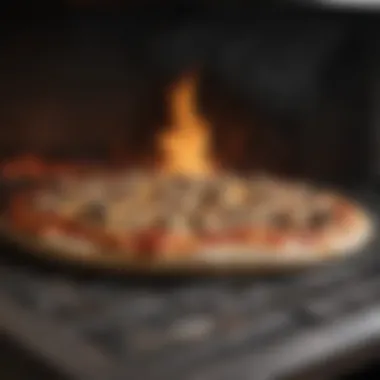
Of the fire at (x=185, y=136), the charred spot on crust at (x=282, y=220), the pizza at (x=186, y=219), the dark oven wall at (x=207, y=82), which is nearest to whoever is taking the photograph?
the pizza at (x=186, y=219)

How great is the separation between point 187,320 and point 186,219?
258 millimetres

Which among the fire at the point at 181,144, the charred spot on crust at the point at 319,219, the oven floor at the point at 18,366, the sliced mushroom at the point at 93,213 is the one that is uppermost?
the fire at the point at 181,144

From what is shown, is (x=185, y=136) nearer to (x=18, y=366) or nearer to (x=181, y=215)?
(x=181, y=215)

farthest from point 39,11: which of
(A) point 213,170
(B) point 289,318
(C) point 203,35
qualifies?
(B) point 289,318

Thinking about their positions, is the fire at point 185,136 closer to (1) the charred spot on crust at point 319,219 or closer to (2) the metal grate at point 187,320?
(1) the charred spot on crust at point 319,219

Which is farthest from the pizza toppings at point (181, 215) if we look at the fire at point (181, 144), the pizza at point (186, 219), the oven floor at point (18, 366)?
the oven floor at point (18, 366)

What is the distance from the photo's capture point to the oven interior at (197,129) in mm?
851

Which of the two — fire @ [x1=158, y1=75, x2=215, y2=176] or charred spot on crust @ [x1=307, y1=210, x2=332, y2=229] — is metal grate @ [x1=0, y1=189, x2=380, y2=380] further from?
fire @ [x1=158, y1=75, x2=215, y2=176]

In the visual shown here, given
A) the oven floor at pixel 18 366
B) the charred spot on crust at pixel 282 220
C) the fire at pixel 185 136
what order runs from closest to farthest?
the oven floor at pixel 18 366 < the charred spot on crust at pixel 282 220 < the fire at pixel 185 136

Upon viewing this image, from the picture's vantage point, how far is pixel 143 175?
4.47 ft

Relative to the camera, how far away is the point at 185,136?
152cm

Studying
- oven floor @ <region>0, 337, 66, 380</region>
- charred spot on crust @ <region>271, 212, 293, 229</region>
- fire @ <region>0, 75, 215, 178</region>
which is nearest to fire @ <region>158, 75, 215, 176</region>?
fire @ <region>0, 75, 215, 178</region>

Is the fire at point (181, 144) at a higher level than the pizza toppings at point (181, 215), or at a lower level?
higher

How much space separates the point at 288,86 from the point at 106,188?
47cm
